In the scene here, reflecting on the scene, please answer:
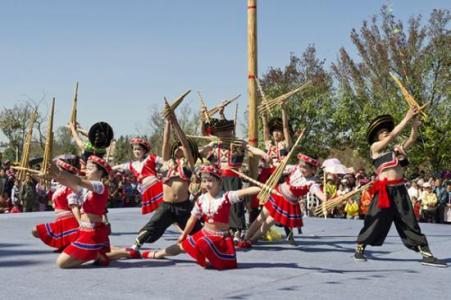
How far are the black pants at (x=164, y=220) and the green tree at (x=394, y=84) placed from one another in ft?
29.3

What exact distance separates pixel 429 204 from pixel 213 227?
837 cm

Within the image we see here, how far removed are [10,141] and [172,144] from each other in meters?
22.7

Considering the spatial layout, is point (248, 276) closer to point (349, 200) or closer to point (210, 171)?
point (210, 171)

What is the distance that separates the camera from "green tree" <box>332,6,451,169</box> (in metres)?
18.2

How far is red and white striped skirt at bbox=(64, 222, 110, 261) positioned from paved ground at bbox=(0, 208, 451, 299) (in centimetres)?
14

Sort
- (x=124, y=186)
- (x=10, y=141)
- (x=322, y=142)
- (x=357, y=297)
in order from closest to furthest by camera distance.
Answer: (x=357, y=297) < (x=124, y=186) < (x=322, y=142) < (x=10, y=141)

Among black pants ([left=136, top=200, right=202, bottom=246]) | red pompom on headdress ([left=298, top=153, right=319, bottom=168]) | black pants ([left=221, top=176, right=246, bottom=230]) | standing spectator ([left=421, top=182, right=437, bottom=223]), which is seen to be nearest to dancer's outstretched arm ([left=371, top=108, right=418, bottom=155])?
red pompom on headdress ([left=298, top=153, right=319, bottom=168])

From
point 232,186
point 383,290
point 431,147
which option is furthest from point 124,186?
point 383,290

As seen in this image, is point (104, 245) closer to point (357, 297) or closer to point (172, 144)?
point (172, 144)

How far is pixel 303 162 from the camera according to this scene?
677 centimetres

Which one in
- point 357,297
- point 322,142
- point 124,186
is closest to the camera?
point 357,297

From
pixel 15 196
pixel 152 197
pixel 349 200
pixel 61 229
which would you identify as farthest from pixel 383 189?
pixel 15 196

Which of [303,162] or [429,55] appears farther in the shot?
[429,55]

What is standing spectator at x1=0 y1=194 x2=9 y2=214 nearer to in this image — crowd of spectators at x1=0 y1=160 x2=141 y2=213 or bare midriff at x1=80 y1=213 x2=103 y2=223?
crowd of spectators at x1=0 y1=160 x2=141 y2=213
